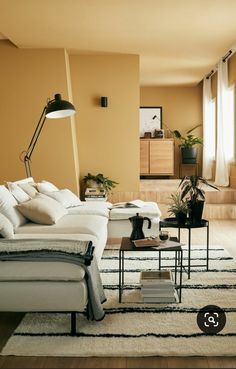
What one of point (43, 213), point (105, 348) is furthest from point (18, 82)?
point (105, 348)

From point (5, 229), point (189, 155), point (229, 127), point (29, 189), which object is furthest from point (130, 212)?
point (189, 155)

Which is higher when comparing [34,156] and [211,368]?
[34,156]

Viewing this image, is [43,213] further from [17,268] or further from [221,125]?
[221,125]

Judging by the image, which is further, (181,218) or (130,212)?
(130,212)

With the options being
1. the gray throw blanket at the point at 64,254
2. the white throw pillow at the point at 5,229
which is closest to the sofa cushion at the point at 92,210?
the white throw pillow at the point at 5,229

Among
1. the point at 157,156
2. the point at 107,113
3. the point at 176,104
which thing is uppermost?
the point at 176,104

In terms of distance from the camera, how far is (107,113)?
7.21m

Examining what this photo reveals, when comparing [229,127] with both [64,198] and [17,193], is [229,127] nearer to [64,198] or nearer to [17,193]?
[64,198]

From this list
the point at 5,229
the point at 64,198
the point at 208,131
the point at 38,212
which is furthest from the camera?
the point at 208,131

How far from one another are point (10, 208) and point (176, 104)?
7.84 metres

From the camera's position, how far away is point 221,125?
26.2 ft

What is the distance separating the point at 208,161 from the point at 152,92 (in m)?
2.28

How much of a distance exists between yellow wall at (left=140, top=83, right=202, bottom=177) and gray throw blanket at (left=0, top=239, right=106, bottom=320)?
839cm

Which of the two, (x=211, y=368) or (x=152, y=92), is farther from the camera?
(x=152, y=92)
